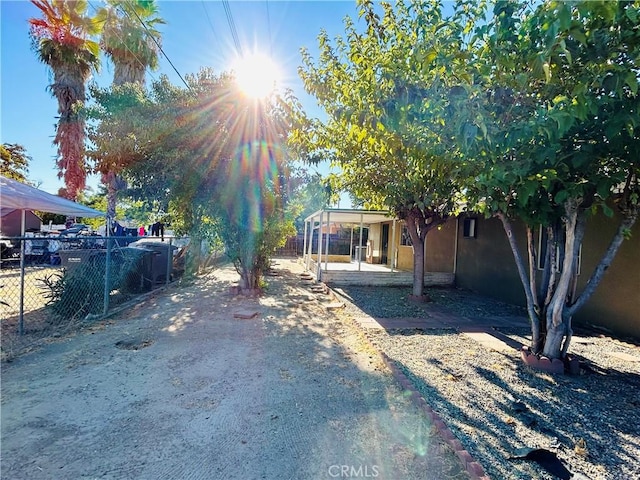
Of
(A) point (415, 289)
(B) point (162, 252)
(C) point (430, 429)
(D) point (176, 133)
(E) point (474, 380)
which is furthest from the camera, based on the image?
(B) point (162, 252)

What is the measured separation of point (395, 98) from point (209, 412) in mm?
3599

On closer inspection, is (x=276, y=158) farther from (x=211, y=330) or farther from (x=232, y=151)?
(x=211, y=330)

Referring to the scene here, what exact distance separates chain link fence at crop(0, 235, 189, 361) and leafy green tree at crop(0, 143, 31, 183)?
44.2 feet

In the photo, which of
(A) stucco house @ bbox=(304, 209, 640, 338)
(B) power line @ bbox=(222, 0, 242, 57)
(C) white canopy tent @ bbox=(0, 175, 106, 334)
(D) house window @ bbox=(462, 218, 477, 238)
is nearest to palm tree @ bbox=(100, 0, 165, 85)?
(B) power line @ bbox=(222, 0, 242, 57)

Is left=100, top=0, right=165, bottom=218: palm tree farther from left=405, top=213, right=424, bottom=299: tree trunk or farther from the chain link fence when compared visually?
left=405, top=213, right=424, bottom=299: tree trunk

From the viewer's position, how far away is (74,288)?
6.31 m

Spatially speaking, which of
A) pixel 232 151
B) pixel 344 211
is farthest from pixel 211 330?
pixel 344 211

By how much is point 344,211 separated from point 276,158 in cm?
342

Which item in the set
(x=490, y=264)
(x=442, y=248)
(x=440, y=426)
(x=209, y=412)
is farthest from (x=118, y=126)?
(x=442, y=248)

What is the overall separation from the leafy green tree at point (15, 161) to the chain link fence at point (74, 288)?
1347cm

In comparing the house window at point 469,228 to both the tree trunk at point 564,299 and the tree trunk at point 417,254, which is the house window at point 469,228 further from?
the tree trunk at point 564,299

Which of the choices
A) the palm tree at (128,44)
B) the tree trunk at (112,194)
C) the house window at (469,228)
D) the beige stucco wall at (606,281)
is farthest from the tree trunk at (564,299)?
the tree trunk at (112,194)

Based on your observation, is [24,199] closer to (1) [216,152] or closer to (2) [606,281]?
(1) [216,152]

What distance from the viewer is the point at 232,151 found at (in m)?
8.63
